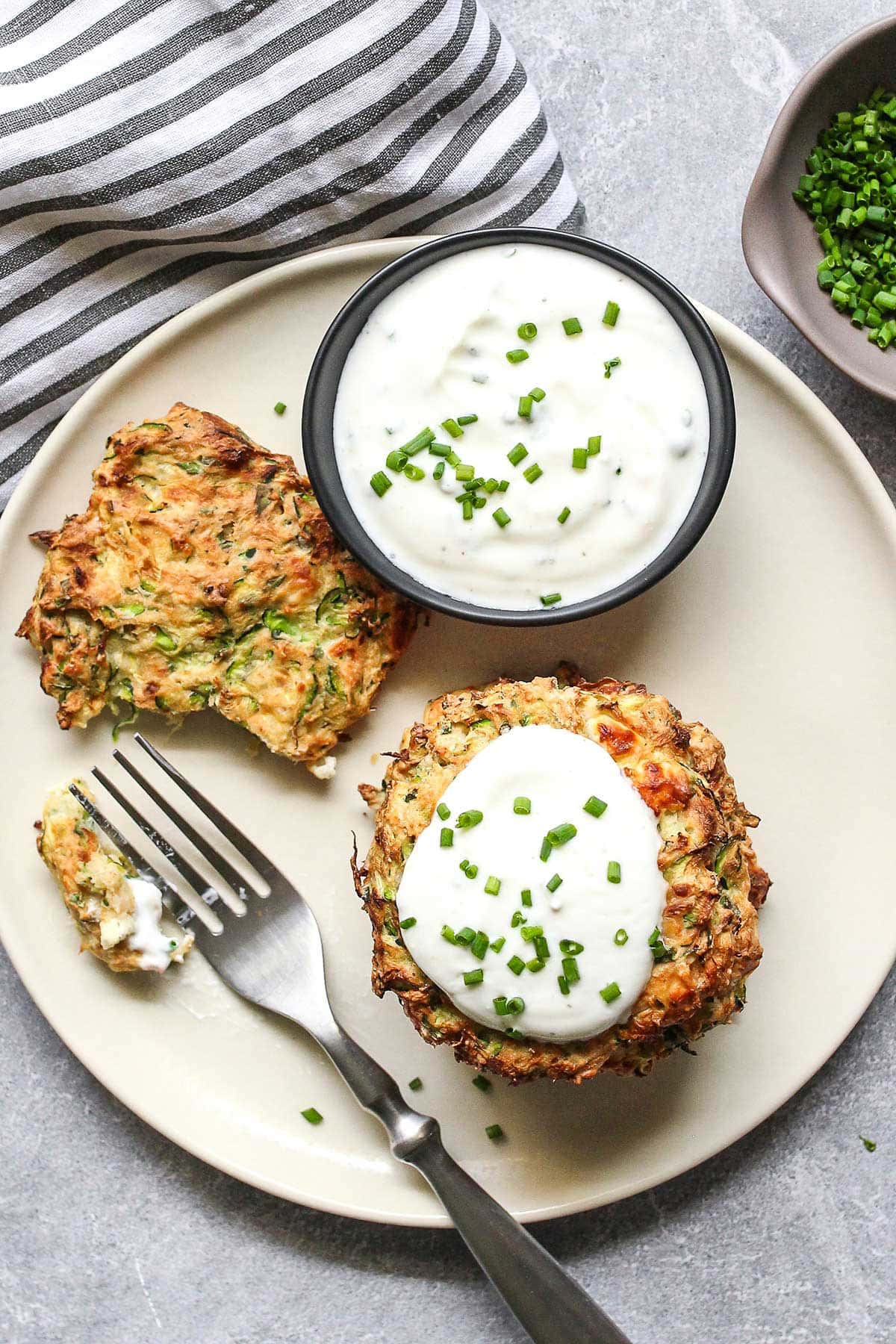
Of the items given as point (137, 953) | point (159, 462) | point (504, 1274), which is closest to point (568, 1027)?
point (504, 1274)

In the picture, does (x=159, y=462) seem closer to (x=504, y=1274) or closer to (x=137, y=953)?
(x=137, y=953)

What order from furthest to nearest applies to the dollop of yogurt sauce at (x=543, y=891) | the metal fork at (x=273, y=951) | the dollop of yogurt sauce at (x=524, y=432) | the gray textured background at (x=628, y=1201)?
the gray textured background at (x=628, y=1201) < the metal fork at (x=273, y=951) < the dollop of yogurt sauce at (x=524, y=432) < the dollop of yogurt sauce at (x=543, y=891)

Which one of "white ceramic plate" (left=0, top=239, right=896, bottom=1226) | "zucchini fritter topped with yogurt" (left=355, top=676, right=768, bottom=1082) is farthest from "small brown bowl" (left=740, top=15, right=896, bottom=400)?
"zucchini fritter topped with yogurt" (left=355, top=676, right=768, bottom=1082)

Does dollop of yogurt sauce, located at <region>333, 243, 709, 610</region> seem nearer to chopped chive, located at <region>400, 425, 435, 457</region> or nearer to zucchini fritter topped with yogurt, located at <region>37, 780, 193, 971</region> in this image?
chopped chive, located at <region>400, 425, 435, 457</region>

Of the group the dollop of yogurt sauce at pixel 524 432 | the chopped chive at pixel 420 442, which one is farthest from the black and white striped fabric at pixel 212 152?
the chopped chive at pixel 420 442

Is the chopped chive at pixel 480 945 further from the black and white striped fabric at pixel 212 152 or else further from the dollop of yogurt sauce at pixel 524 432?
the black and white striped fabric at pixel 212 152

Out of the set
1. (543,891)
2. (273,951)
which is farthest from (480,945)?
(273,951)

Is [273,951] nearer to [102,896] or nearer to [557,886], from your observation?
[102,896]
